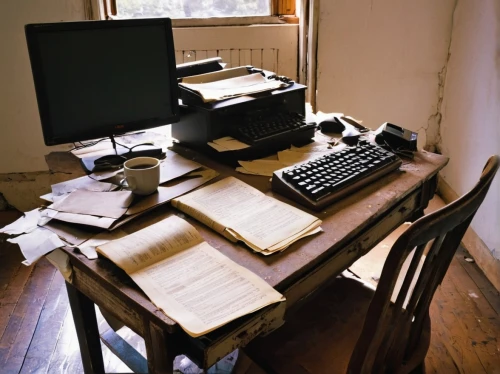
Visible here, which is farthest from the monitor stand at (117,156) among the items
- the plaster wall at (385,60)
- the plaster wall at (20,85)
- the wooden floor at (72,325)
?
the plaster wall at (385,60)

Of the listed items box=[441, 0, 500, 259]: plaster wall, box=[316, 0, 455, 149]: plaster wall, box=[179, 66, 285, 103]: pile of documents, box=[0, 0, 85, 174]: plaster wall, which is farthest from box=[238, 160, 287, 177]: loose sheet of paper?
box=[0, 0, 85, 174]: plaster wall

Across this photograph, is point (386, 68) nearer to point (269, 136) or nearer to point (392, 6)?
point (392, 6)

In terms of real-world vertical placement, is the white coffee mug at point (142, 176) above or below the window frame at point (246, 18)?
below

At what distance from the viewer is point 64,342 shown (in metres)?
1.98

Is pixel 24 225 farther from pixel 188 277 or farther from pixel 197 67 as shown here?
pixel 197 67

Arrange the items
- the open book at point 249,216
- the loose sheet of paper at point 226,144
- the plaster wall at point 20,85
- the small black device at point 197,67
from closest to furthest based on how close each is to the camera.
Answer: the open book at point 249,216
the loose sheet of paper at point 226,144
the small black device at point 197,67
the plaster wall at point 20,85

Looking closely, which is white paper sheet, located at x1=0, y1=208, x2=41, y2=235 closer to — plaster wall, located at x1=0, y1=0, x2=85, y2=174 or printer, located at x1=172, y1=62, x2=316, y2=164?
printer, located at x1=172, y1=62, x2=316, y2=164

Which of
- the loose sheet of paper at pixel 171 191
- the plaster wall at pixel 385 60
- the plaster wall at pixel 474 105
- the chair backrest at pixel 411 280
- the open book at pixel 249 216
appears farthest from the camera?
the plaster wall at pixel 385 60

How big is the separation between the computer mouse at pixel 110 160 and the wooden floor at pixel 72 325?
70 centimetres

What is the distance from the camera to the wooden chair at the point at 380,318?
881 mm

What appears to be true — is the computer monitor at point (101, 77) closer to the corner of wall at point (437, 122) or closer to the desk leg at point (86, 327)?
the desk leg at point (86, 327)

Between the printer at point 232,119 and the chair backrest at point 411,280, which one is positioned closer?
the chair backrest at point 411,280

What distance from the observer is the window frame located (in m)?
2.74

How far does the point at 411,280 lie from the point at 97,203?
2.58 ft
